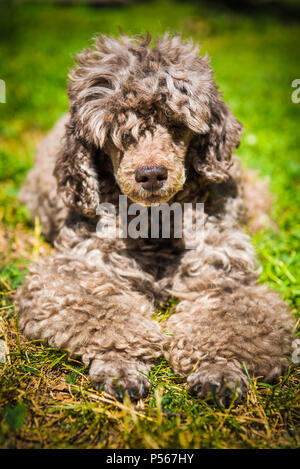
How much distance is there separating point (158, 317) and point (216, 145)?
161 cm

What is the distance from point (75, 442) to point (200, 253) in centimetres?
185

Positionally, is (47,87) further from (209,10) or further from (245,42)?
(209,10)

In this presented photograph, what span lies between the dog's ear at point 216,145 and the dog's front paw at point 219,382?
158 centimetres

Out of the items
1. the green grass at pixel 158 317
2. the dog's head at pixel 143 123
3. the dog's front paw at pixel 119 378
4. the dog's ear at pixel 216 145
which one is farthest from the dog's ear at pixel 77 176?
the dog's front paw at pixel 119 378

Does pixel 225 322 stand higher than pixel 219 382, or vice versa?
pixel 225 322

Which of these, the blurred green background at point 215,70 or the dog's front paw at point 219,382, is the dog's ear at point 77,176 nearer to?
the blurred green background at point 215,70

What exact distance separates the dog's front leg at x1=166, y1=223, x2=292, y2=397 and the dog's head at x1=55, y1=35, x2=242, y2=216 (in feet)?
2.49

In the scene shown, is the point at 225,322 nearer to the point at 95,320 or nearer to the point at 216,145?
the point at 95,320

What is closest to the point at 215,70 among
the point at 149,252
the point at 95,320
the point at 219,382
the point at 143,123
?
the point at 143,123

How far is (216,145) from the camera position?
3.58 meters

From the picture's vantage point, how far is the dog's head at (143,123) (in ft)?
10.1

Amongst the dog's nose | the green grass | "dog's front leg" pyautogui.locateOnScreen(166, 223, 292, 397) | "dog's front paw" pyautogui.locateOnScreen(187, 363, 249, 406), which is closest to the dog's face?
the dog's nose

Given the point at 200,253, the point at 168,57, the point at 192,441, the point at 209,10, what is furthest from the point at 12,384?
the point at 209,10

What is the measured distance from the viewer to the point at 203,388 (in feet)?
9.05
